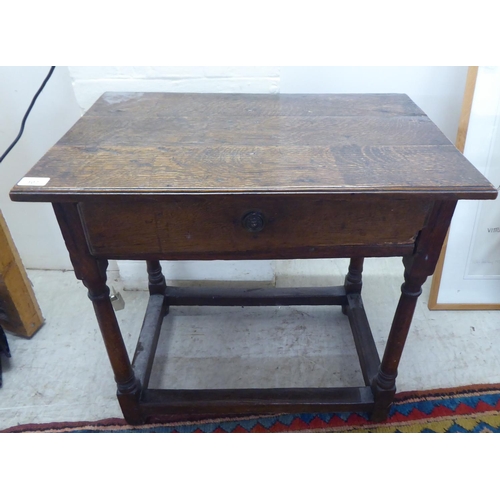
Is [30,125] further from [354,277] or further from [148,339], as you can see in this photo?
[354,277]

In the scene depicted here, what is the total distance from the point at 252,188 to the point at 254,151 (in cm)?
15

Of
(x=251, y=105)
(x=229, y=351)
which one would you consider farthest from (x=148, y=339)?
(x=251, y=105)

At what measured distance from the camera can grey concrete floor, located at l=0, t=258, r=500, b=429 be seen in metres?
1.23

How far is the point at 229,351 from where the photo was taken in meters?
1.34

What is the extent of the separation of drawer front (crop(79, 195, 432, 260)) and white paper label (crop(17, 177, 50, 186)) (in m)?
0.07

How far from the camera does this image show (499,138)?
4.25 ft

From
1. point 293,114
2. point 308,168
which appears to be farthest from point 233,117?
point 308,168

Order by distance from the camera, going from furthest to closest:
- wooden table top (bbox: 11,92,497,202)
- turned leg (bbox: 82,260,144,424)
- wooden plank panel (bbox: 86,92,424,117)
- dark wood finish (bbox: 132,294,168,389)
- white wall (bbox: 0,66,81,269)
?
white wall (bbox: 0,66,81,269) < dark wood finish (bbox: 132,294,168,389) < wooden plank panel (bbox: 86,92,424,117) < turned leg (bbox: 82,260,144,424) < wooden table top (bbox: 11,92,497,202)

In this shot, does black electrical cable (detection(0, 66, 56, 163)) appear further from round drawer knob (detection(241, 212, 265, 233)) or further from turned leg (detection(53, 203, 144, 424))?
round drawer knob (detection(241, 212, 265, 233))

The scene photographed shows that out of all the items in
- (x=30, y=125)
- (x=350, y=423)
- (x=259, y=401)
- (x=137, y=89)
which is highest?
(x=137, y=89)

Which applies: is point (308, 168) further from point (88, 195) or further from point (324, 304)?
point (324, 304)

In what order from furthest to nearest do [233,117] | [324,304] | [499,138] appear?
[324,304] < [499,138] < [233,117]

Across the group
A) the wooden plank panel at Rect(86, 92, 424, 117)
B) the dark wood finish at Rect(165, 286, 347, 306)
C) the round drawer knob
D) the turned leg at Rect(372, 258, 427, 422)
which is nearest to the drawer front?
the round drawer knob

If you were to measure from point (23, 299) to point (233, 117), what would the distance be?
858 mm
